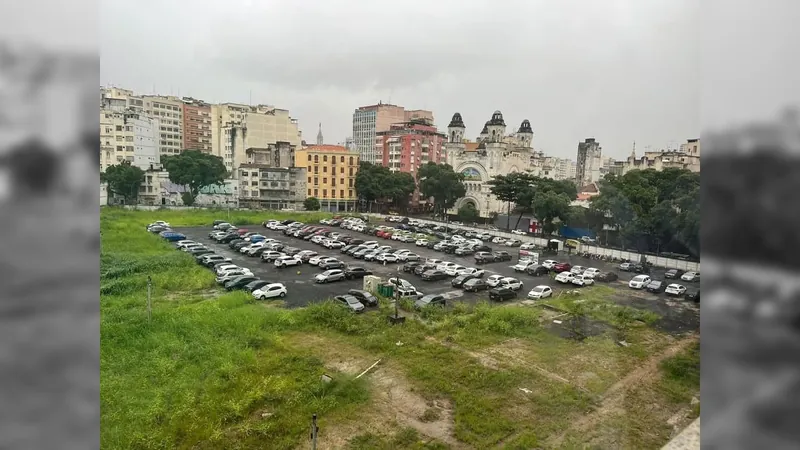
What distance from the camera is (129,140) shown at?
4746 mm

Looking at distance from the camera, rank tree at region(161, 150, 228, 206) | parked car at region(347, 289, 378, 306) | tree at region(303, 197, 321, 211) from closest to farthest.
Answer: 1. parked car at region(347, 289, 378, 306)
2. tree at region(161, 150, 228, 206)
3. tree at region(303, 197, 321, 211)

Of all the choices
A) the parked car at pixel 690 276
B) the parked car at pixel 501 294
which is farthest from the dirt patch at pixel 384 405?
the parked car at pixel 690 276

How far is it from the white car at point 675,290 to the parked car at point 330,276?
3.01 m

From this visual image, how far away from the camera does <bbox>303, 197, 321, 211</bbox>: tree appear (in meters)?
5.50

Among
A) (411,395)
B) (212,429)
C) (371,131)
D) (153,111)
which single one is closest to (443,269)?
(411,395)

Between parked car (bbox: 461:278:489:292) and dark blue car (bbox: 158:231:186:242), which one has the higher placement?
dark blue car (bbox: 158:231:186:242)

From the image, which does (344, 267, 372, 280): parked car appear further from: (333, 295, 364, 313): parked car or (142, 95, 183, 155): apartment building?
(142, 95, 183, 155): apartment building

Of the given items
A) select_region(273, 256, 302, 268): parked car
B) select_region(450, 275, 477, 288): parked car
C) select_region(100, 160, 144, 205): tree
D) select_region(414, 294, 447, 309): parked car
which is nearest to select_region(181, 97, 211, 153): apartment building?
select_region(100, 160, 144, 205): tree

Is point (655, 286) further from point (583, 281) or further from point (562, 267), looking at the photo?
point (562, 267)

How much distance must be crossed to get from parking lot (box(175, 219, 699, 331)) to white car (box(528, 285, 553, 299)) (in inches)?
2.4

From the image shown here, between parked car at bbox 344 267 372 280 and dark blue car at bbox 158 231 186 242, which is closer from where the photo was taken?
parked car at bbox 344 267 372 280

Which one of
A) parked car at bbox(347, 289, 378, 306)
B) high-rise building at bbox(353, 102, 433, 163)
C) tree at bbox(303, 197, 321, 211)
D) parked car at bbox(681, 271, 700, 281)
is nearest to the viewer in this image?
parked car at bbox(681, 271, 700, 281)
